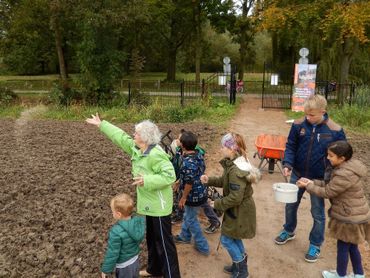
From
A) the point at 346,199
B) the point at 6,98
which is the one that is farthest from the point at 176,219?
the point at 6,98

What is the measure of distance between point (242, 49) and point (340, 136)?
25.2m

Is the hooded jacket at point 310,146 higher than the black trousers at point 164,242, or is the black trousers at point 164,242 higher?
the hooded jacket at point 310,146

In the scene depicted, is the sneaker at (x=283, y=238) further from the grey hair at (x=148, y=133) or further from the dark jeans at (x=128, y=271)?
the grey hair at (x=148, y=133)

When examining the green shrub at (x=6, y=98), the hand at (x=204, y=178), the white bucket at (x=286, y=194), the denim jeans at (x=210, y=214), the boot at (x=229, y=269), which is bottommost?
the boot at (x=229, y=269)

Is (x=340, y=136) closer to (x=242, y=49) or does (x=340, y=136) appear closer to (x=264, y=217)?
(x=264, y=217)

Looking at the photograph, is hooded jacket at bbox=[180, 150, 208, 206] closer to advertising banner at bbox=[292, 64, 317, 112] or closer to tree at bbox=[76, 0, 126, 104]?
advertising banner at bbox=[292, 64, 317, 112]

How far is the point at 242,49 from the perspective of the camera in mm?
28344

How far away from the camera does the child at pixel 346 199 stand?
→ 3.58 metres

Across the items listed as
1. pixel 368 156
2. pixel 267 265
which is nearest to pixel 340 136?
pixel 267 265

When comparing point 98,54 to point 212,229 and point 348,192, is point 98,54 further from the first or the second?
point 348,192

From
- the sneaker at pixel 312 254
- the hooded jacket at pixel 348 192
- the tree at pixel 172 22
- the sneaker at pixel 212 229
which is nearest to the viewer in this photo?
the hooded jacket at pixel 348 192

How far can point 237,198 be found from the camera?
361 centimetres

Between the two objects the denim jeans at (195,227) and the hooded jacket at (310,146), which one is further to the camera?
the denim jeans at (195,227)

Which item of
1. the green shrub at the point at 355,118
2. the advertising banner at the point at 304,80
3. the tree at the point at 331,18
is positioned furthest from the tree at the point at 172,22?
the green shrub at the point at 355,118
